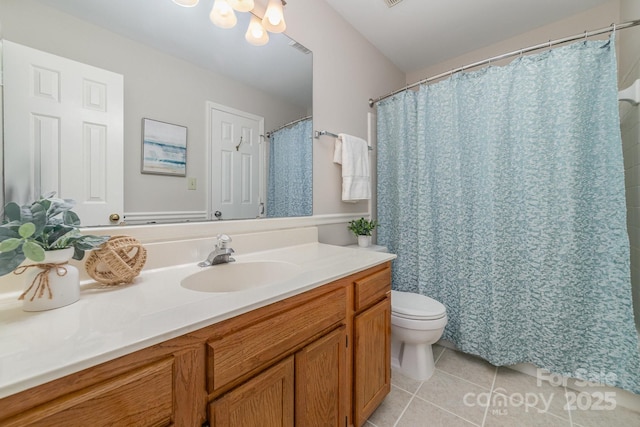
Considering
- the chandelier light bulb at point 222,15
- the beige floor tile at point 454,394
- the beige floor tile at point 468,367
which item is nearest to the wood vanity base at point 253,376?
the beige floor tile at point 454,394

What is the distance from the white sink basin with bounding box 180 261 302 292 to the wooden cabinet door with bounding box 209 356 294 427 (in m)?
0.30

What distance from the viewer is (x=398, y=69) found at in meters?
2.51

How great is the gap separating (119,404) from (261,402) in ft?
1.16

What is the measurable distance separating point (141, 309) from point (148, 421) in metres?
0.23

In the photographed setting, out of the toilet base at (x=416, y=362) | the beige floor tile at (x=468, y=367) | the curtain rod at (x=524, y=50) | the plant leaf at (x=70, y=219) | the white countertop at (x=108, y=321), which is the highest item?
the curtain rod at (x=524, y=50)

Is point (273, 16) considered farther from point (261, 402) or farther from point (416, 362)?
point (416, 362)

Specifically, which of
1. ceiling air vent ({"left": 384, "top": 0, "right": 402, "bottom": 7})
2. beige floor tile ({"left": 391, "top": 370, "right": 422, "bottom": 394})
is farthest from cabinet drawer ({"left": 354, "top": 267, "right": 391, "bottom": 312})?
ceiling air vent ({"left": 384, "top": 0, "right": 402, "bottom": 7})

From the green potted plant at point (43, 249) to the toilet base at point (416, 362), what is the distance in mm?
1651

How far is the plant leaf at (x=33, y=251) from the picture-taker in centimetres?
53

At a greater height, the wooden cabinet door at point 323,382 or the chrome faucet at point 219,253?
the chrome faucet at point 219,253

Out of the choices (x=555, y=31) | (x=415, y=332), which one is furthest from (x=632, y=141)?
(x=415, y=332)

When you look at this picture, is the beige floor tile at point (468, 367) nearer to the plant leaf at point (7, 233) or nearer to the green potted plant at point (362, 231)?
the green potted plant at point (362, 231)

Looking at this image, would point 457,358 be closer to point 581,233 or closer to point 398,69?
point 581,233

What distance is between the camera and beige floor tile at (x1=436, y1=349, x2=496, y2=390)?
1.51 meters
